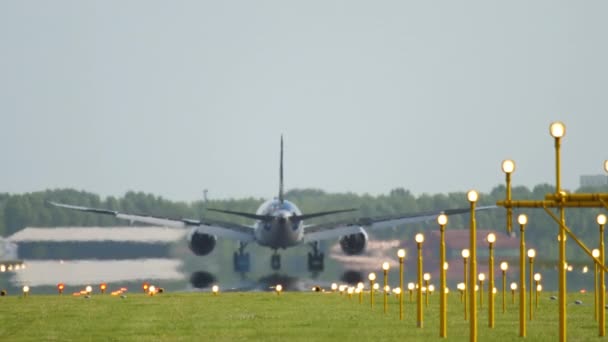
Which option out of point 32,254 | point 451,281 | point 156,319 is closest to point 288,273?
point 451,281

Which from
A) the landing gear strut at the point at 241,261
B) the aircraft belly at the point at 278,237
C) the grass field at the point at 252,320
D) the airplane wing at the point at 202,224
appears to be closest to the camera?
the grass field at the point at 252,320

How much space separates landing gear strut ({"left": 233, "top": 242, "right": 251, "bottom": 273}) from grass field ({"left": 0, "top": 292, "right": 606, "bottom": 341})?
100ft

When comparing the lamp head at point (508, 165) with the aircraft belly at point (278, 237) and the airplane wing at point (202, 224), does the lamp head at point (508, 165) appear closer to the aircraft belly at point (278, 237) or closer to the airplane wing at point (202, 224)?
the aircraft belly at point (278, 237)

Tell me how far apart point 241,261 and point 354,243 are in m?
6.71

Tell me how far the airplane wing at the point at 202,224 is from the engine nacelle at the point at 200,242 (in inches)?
13.4

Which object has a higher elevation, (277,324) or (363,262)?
(363,262)

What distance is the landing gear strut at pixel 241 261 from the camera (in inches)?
3615

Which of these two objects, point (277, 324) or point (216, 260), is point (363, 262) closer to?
point (216, 260)

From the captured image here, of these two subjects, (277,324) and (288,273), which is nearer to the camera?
(277,324)

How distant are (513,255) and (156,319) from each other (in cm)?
5715

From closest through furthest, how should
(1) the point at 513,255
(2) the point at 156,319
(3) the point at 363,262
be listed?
1. (2) the point at 156,319
2. (3) the point at 363,262
3. (1) the point at 513,255

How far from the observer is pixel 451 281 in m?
86.8

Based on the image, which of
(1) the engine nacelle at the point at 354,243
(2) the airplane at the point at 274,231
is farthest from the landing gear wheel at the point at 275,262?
(1) the engine nacelle at the point at 354,243

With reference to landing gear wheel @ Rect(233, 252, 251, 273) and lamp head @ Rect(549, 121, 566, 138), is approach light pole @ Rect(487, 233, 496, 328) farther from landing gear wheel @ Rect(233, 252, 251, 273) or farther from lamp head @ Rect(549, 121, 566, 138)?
landing gear wheel @ Rect(233, 252, 251, 273)
